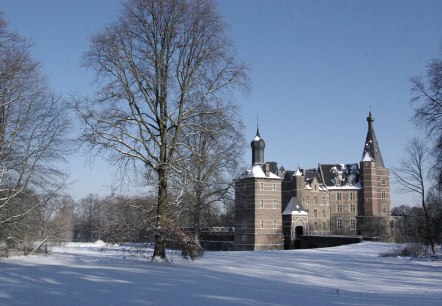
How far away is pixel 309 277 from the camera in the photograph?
1283 centimetres

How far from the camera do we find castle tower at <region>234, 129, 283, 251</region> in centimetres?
5288

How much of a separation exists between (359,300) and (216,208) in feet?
79.2

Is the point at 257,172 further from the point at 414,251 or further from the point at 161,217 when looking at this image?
the point at 161,217

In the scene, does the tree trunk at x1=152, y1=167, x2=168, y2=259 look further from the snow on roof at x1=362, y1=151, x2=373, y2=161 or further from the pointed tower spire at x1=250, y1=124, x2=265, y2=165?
the snow on roof at x1=362, y1=151, x2=373, y2=161

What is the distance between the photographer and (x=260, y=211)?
53750 mm

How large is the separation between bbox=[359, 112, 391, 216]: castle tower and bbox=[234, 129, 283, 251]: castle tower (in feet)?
82.6

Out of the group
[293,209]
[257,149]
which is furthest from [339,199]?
[257,149]

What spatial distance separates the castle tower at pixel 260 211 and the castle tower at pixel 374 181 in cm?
2519

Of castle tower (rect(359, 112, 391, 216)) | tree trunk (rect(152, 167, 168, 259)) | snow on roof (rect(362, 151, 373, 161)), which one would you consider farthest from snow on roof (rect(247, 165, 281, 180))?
tree trunk (rect(152, 167, 168, 259))

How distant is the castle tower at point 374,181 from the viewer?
73.8m

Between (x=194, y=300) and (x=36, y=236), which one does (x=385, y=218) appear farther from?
(x=194, y=300)

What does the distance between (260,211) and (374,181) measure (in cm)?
2838

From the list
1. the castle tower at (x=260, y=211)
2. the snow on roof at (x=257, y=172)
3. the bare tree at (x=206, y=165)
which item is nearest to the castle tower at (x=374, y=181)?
the castle tower at (x=260, y=211)

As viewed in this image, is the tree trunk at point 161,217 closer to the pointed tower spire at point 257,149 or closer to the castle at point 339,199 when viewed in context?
the pointed tower spire at point 257,149
